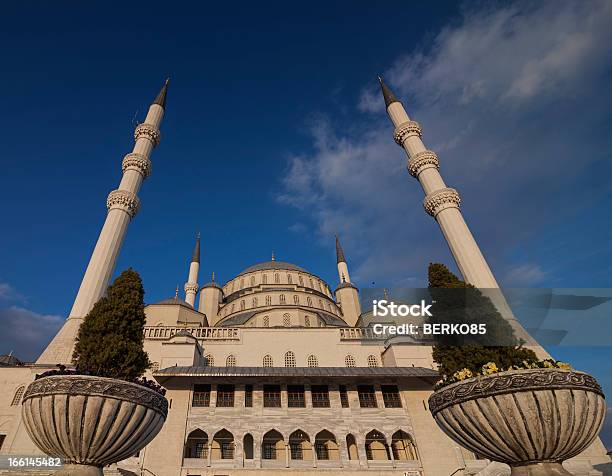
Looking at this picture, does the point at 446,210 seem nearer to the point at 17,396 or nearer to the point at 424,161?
the point at 424,161

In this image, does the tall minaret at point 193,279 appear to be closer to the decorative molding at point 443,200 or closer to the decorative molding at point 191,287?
the decorative molding at point 191,287

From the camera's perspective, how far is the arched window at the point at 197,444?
22297mm

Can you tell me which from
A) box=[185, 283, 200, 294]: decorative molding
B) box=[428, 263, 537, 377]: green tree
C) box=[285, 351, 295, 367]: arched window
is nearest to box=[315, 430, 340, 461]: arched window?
box=[285, 351, 295, 367]: arched window

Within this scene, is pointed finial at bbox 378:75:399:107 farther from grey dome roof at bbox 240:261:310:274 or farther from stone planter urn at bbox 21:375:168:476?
stone planter urn at bbox 21:375:168:476

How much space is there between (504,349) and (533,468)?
19.3ft

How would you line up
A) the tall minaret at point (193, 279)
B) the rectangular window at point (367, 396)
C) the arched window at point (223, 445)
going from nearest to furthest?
1. the arched window at point (223, 445)
2. the rectangular window at point (367, 396)
3. the tall minaret at point (193, 279)

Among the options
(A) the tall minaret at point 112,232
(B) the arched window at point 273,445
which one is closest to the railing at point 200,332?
(A) the tall minaret at point 112,232

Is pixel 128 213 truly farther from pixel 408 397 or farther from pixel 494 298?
pixel 494 298

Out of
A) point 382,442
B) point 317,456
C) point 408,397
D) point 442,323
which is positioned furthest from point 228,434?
point 442,323

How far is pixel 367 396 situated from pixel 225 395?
342 inches

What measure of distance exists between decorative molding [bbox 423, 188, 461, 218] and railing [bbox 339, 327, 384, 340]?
11.1 m

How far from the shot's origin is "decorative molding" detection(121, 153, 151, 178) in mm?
33188

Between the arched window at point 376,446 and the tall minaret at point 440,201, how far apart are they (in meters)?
11.9

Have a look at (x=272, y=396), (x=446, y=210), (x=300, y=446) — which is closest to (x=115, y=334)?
(x=272, y=396)
